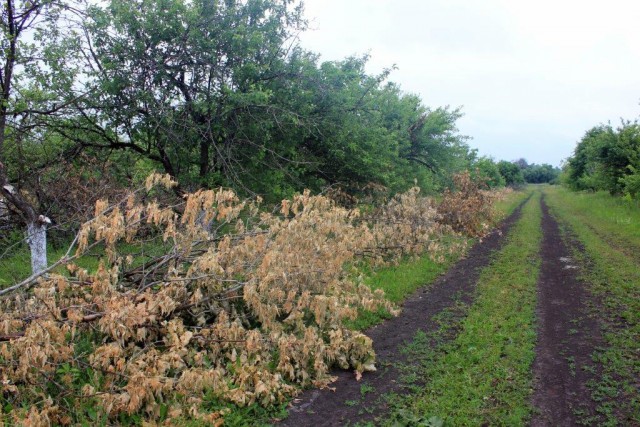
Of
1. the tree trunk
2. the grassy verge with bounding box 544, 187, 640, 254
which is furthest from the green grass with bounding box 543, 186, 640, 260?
the tree trunk

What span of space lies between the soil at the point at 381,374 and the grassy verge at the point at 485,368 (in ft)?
0.94

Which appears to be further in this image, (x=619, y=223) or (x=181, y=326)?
(x=619, y=223)

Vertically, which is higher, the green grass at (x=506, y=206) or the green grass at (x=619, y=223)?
the green grass at (x=506, y=206)

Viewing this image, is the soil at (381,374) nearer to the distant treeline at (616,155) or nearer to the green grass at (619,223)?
the green grass at (619,223)

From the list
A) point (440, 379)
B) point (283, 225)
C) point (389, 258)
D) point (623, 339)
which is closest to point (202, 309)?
point (283, 225)

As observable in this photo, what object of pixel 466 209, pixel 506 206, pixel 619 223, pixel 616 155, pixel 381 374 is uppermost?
pixel 616 155

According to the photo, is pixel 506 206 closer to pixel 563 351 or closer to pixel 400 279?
pixel 400 279

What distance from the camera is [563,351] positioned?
5.74 meters

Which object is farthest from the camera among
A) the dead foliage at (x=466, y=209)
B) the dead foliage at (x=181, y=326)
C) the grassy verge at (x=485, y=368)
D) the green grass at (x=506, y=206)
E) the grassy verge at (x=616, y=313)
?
the green grass at (x=506, y=206)

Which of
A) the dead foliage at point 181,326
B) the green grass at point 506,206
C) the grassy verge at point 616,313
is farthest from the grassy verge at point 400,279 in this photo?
the green grass at point 506,206

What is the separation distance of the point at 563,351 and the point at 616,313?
2.04 metres

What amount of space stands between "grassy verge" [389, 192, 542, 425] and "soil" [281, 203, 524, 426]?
29 cm

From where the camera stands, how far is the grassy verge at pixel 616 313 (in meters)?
4.48

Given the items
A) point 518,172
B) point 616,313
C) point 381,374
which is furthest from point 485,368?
A: point 518,172
